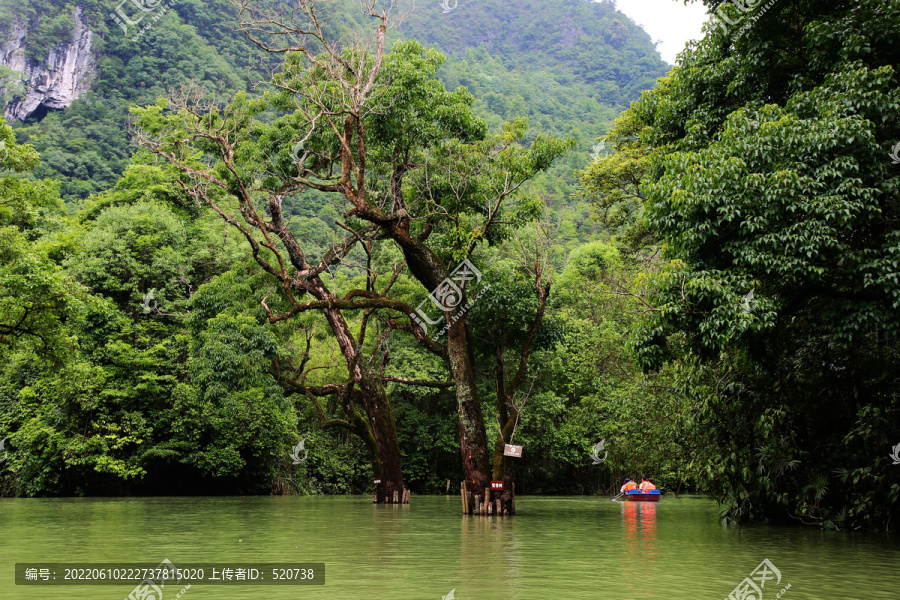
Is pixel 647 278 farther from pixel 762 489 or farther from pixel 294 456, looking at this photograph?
pixel 294 456

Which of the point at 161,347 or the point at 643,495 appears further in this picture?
the point at 161,347

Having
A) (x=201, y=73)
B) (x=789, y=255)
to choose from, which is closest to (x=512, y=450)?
(x=789, y=255)

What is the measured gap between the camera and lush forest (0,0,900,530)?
367 inches

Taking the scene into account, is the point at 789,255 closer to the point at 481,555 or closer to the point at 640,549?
the point at 640,549

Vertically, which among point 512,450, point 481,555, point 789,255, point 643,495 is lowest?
point 643,495

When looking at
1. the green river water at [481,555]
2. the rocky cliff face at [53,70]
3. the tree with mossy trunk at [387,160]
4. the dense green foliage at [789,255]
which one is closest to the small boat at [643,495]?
the tree with mossy trunk at [387,160]

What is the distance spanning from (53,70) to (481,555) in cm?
6978

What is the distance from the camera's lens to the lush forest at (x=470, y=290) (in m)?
9.32

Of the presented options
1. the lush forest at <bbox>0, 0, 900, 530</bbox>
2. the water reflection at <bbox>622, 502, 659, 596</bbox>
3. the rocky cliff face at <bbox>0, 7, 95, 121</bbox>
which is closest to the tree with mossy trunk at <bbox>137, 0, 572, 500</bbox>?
the lush forest at <bbox>0, 0, 900, 530</bbox>

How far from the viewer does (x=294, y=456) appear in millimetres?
32625

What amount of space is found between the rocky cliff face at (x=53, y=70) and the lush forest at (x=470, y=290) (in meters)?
25.4

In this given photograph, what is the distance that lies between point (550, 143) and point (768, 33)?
20.0 ft

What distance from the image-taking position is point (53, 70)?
64.1 meters

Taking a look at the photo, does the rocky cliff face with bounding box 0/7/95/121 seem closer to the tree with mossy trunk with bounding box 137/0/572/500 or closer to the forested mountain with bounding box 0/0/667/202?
the forested mountain with bounding box 0/0/667/202
